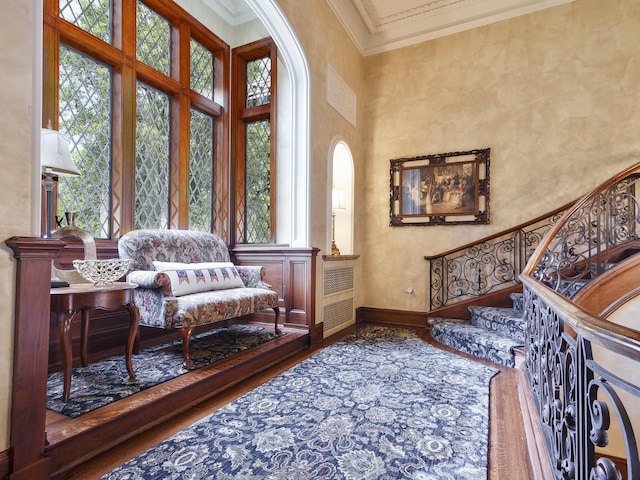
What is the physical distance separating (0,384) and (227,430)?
3.42 feet

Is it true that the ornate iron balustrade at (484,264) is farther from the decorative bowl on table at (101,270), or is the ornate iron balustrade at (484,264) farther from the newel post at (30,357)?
the newel post at (30,357)

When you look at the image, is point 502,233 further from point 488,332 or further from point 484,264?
point 488,332

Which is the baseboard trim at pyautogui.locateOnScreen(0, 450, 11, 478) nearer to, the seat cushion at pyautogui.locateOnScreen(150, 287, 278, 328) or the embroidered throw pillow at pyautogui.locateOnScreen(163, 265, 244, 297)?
the seat cushion at pyautogui.locateOnScreen(150, 287, 278, 328)

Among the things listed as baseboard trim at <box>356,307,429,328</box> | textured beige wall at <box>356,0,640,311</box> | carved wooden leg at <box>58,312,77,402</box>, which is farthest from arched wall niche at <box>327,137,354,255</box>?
carved wooden leg at <box>58,312,77,402</box>

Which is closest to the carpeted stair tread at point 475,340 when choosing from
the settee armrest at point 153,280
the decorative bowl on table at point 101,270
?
the settee armrest at point 153,280

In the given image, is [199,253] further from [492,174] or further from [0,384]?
[492,174]

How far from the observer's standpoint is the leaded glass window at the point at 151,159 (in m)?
3.42

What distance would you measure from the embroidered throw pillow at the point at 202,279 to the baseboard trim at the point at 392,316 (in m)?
2.21

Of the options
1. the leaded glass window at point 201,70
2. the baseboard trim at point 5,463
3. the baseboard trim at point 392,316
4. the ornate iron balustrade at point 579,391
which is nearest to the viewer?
the ornate iron balustrade at point 579,391

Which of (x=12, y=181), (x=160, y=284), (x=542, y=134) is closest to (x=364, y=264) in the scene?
(x=542, y=134)

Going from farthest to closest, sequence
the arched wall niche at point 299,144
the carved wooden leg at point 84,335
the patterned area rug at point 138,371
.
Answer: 1. the arched wall niche at point 299,144
2. the carved wooden leg at point 84,335
3. the patterned area rug at point 138,371

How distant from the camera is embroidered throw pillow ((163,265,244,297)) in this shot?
2666 millimetres

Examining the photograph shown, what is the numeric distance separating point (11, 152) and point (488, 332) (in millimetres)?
3922

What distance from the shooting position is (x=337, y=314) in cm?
423
